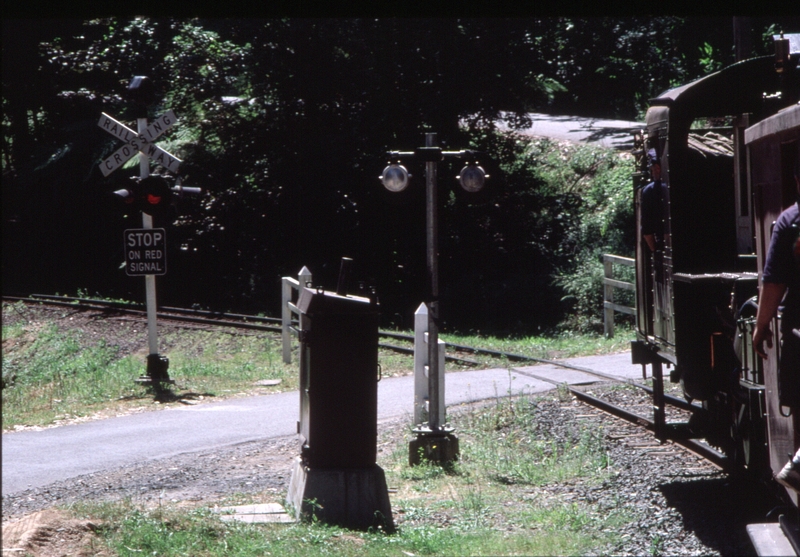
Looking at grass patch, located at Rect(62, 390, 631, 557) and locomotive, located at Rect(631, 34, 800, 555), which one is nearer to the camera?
grass patch, located at Rect(62, 390, 631, 557)

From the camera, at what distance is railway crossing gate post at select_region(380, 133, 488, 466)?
8.70m

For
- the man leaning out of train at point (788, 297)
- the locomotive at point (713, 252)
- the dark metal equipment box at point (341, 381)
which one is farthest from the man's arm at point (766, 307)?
the dark metal equipment box at point (341, 381)

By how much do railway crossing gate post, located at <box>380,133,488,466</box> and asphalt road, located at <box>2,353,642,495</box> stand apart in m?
2.19

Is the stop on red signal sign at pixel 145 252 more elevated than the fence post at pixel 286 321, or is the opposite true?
the stop on red signal sign at pixel 145 252

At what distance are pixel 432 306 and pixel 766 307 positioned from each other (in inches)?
171

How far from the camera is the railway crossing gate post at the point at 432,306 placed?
343 inches

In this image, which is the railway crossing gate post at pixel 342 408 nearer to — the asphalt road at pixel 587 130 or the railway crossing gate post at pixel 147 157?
the railway crossing gate post at pixel 147 157

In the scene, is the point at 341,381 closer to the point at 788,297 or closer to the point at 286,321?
the point at 788,297

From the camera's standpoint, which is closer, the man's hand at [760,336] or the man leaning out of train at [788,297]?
the man leaning out of train at [788,297]

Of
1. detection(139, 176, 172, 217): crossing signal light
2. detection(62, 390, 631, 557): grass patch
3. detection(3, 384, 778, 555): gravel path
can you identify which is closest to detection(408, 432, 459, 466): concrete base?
detection(62, 390, 631, 557): grass patch

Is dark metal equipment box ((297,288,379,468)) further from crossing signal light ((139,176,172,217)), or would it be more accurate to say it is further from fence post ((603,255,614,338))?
fence post ((603,255,614,338))

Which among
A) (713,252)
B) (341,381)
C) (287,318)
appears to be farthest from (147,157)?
(713,252)

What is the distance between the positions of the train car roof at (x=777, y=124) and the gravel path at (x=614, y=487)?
242 cm

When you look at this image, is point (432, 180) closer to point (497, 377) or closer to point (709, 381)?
point (709, 381)
